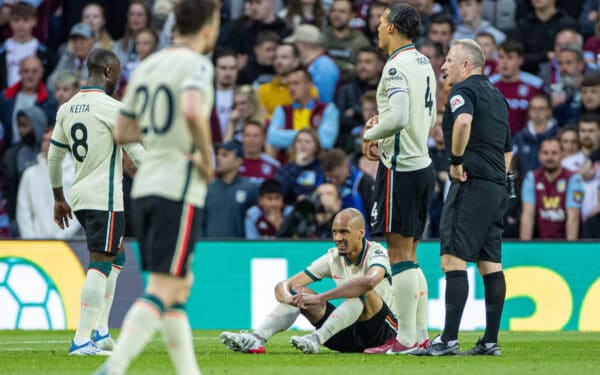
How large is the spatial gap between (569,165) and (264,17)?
5239mm

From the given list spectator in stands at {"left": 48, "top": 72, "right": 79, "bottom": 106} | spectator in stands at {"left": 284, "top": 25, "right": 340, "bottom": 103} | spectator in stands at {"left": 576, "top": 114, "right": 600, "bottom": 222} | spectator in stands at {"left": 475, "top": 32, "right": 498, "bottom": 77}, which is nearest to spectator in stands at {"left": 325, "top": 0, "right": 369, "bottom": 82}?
spectator in stands at {"left": 284, "top": 25, "right": 340, "bottom": 103}

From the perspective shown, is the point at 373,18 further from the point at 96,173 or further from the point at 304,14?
the point at 96,173

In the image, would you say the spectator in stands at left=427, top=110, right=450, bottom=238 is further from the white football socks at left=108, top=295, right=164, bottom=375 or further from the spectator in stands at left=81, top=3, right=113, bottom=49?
the white football socks at left=108, top=295, right=164, bottom=375

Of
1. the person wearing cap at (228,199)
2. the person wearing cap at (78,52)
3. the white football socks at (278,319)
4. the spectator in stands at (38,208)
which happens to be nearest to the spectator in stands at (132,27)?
the person wearing cap at (78,52)

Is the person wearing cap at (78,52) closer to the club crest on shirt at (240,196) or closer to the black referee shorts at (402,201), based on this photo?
the club crest on shirt at (240,196)

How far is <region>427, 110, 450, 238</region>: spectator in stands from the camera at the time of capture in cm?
1429

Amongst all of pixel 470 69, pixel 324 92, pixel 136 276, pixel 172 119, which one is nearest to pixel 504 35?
pixel 324 92

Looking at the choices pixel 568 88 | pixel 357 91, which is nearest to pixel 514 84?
pixel 568 88

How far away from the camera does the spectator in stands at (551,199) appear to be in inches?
561

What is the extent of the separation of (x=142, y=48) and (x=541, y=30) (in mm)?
5678

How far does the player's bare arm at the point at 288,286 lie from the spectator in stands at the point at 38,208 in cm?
583

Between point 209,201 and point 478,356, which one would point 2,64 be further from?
point 478,356

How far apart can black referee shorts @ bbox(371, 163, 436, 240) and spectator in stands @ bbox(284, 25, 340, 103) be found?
716 centimetres

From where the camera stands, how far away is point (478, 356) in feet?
29.7
